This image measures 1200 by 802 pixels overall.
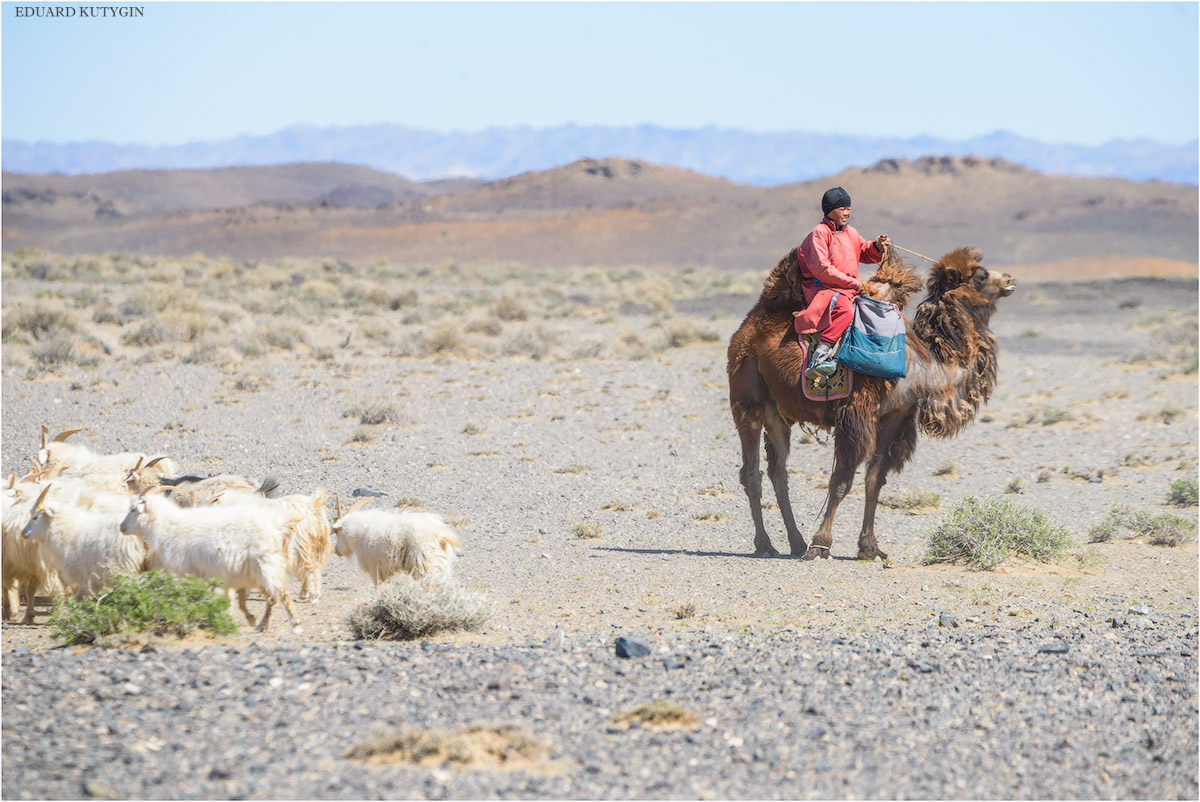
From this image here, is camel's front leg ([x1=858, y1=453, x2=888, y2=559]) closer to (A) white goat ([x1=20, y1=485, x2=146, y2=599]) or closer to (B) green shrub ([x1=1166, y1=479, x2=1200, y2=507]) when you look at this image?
(B) green shrub ([x1=1166, y1=479, x2=1200, y2=507])

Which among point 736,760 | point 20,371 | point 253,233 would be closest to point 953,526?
point 736,760

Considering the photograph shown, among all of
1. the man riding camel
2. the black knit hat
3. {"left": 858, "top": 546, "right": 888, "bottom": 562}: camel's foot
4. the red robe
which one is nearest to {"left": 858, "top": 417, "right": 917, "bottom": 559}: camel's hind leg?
{"left": 858, "top": 546, "right": 888, "bottom": 562}: camel's foot

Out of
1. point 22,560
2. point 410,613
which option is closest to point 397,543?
point 410,613

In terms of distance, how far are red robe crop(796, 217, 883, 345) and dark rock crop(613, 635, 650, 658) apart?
3595 mm

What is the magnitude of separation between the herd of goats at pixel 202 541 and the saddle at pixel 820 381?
312cm

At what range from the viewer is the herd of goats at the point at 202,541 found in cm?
691

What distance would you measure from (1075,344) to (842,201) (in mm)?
21427

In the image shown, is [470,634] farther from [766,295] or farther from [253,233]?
[253,233]

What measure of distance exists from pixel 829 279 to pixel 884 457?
1543mm

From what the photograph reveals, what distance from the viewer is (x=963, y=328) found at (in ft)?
30.8

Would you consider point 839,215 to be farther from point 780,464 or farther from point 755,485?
point 755,485

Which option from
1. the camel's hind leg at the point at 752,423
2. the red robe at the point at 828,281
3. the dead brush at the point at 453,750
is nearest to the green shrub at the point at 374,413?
the camel's hind leg at the point at 752,423

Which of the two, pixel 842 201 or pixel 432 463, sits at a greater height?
pixel 842 201

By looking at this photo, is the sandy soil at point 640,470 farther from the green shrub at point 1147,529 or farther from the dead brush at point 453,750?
the dead brush at point 453,750
